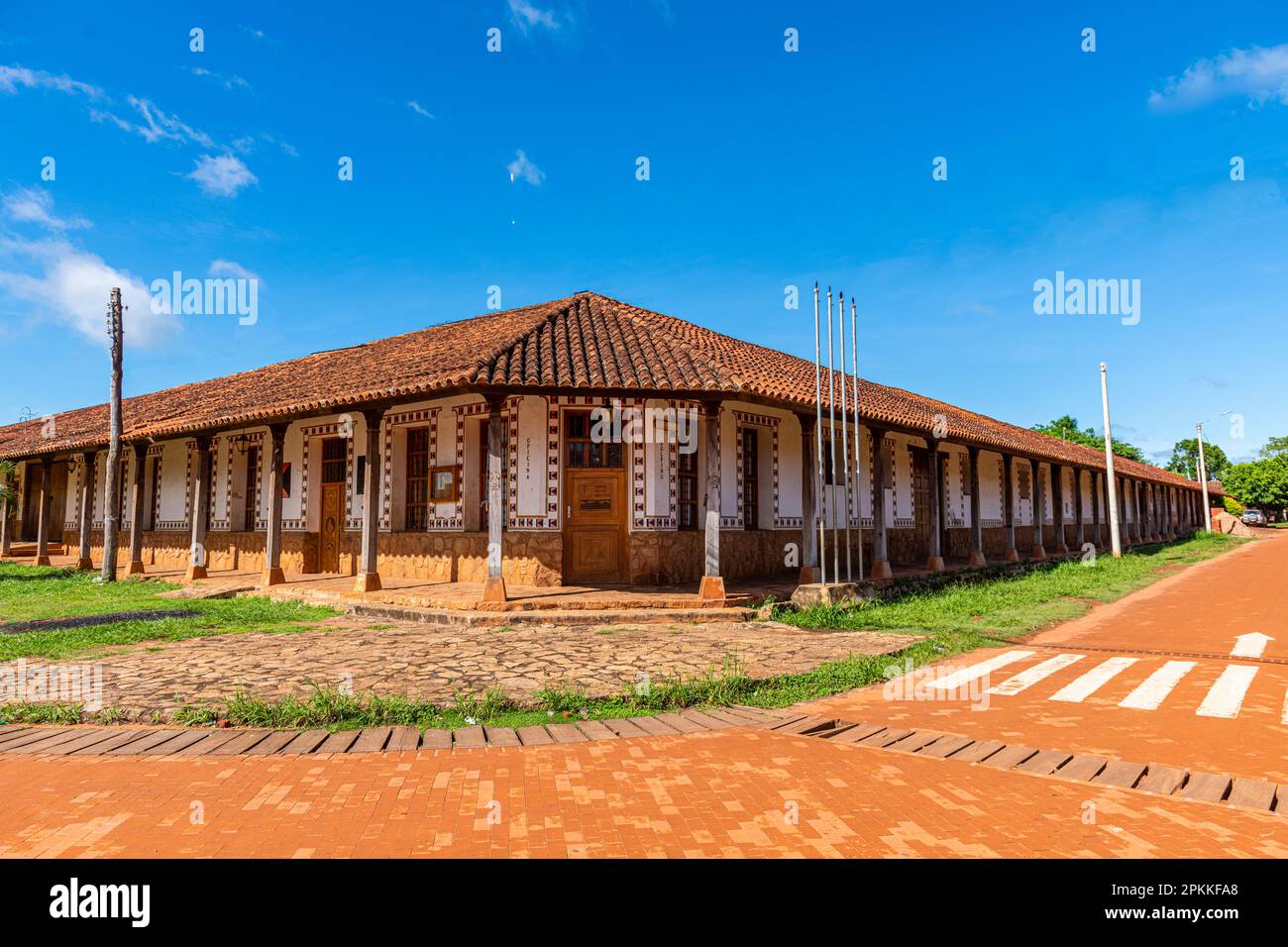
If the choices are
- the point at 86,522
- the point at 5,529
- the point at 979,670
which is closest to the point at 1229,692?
the point at 979,670

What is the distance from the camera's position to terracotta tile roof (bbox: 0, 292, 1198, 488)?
1055 centimetres

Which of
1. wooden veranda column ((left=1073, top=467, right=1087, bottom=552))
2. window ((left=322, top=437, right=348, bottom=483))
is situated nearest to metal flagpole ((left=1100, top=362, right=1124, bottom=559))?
wooden veranda column ((left=1073, top=467, right=1087, bottom=552))

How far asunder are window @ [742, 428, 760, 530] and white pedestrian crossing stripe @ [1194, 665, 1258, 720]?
7862 millimetres

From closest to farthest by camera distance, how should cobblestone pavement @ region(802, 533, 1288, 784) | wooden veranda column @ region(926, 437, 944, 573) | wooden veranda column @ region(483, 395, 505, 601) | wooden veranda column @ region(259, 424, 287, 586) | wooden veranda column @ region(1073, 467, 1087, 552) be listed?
cobblestone pavement @ region(802, 533, 1288, 784) < wooden veranda column @ region(483, 395, 505, 601) < wooden veranda column @ region(259, 424, 287, 586) < wooden veranda column @ region(926, 437, 944, 573) < wooden veranda column @ region(1073, 467, 1087, 552)

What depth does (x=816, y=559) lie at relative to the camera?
42.9 ft

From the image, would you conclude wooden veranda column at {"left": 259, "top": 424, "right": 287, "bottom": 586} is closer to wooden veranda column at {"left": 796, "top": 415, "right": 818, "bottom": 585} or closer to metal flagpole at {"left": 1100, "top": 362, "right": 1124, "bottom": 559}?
wooden veranda column at {"left": 796, "top": 415, "right": 818, "bottom": 585}

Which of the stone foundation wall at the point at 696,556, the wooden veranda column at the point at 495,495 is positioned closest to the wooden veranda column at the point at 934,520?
the stone foundation wall at the point at 696,556

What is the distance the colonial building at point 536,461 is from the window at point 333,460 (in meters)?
0.04

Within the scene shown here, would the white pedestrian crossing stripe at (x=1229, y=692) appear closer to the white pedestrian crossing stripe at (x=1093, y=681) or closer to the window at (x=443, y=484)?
the white pedestrian crossing stripe at (x=1093, y=681)

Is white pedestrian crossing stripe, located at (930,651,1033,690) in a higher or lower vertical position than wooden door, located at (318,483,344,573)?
lower

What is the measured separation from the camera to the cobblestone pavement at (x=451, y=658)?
6.12m

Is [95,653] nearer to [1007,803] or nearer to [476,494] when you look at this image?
[476,494]

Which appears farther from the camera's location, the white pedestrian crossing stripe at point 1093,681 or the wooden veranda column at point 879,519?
the wooden veranda column at point 879,519

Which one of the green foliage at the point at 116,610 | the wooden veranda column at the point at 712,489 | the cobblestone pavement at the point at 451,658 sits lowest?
the cobblestone pavement at the point at 451,658
